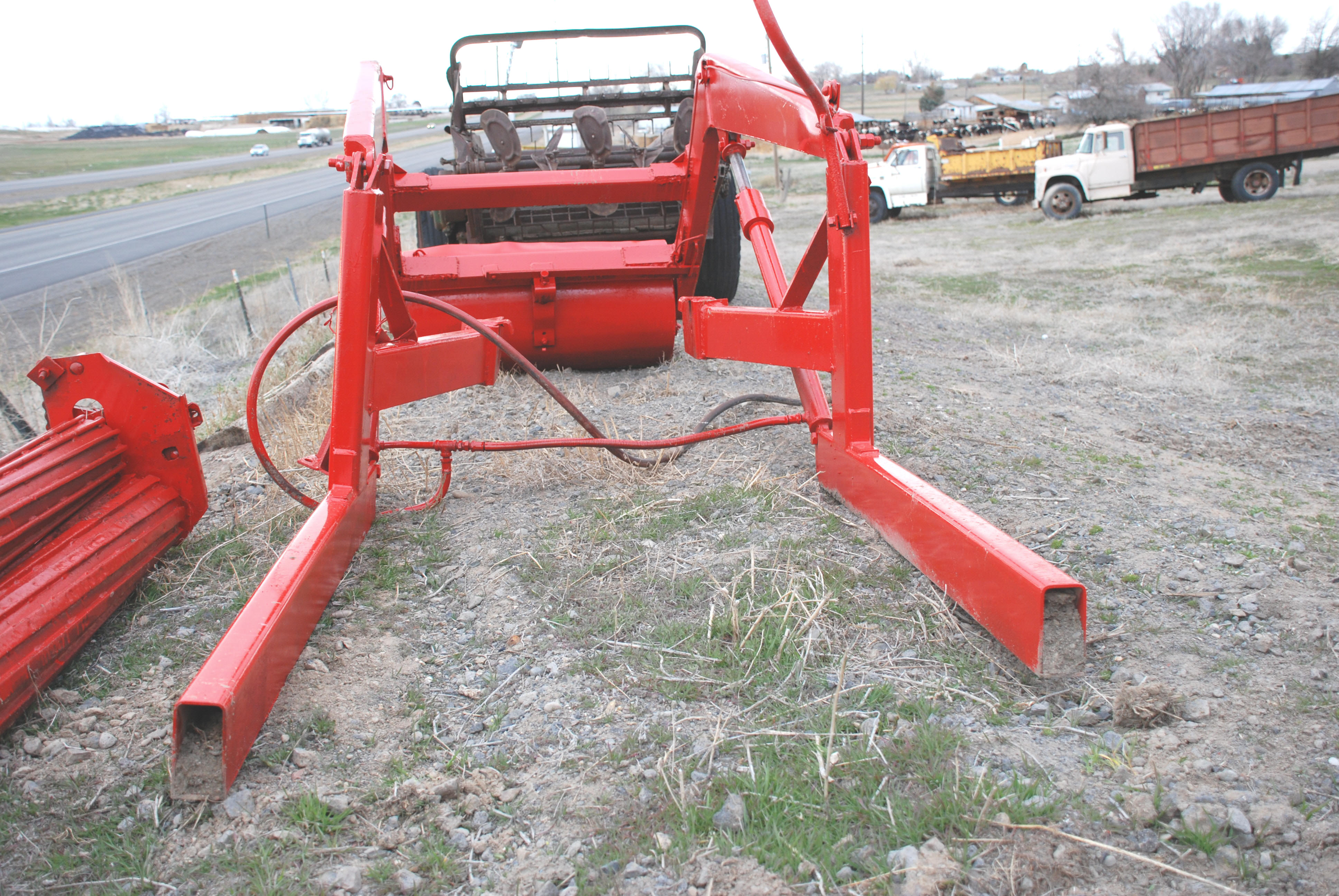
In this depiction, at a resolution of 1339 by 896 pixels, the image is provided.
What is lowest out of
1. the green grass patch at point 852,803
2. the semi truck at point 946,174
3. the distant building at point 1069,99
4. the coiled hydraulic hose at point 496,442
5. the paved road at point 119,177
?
the green grass patch at point 852,803

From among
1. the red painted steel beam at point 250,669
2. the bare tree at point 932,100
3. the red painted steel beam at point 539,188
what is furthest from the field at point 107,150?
the red painted steel beam at point 250,669

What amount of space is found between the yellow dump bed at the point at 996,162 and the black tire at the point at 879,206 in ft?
5.89

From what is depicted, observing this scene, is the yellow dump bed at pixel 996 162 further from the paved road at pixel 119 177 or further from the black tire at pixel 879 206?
the paved road at pixel 119 177

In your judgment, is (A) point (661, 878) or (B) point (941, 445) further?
(B) point (941, 445)

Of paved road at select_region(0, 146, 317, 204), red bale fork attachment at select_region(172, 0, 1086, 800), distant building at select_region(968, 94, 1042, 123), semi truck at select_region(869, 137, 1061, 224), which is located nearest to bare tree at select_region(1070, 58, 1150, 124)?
distant building at select_region(968, 94, 1042, 123)

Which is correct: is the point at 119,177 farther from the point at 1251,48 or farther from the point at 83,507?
the point at 1251,48

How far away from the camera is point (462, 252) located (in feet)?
17.1

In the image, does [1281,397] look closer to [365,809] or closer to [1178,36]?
[365,809]

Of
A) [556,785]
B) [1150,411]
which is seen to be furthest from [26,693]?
[1150,411]

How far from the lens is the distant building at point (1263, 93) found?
146 ft

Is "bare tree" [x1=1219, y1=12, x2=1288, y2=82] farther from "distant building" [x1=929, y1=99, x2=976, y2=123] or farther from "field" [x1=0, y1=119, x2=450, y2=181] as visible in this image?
"field" [x1=0, y1=119, x2=450, y2=181]

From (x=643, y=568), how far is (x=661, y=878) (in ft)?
4.56

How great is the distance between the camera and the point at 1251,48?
6481cm

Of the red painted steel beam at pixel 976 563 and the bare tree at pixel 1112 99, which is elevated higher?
the bare tree at pixel 1112 99
